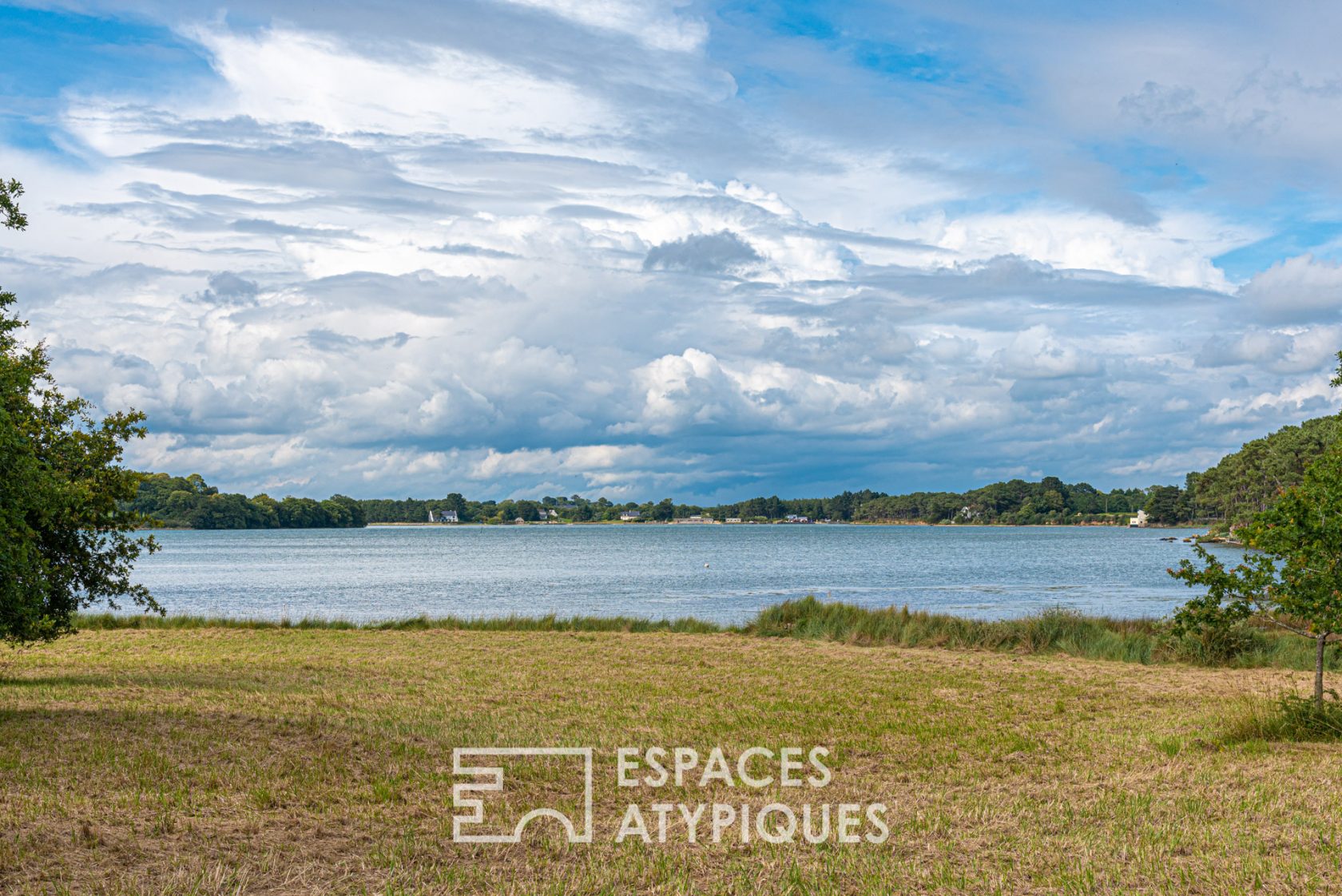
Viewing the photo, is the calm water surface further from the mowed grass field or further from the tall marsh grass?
the mowed grass field

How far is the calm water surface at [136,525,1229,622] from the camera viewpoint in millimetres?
47656

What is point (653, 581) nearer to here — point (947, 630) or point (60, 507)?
point (947, 630)

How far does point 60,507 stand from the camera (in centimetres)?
1661

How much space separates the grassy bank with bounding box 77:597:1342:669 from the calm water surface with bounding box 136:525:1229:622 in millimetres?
8194

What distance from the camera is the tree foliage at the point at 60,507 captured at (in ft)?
48.6

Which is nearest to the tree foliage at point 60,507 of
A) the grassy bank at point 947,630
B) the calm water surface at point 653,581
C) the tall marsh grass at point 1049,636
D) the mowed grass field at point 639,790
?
the mowed grass field at point 639,790

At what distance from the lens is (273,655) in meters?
23.1

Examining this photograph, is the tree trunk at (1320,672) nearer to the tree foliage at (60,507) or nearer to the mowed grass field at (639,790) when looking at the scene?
the mowed grass field at (639,790)

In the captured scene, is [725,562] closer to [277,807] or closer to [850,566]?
[850,566]

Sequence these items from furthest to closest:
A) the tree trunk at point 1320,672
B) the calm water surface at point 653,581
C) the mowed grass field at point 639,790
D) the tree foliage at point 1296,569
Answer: the calm water surface at point 653,581, the tree trunk at point 1320,672, the tree foliage at point 1296,569, the mowed grass field at point 639,790

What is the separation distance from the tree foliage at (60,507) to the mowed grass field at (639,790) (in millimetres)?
1347

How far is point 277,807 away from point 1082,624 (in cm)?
2212

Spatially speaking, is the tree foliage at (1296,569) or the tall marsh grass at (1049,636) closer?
the tree foliage at (1296,569)

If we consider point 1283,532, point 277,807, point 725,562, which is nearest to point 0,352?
point 277,807
